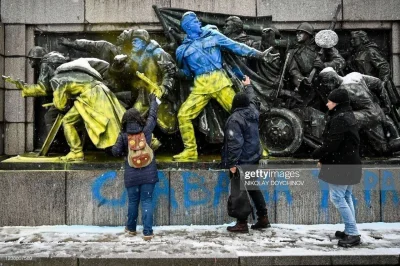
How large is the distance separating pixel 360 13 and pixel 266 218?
16.3 ft

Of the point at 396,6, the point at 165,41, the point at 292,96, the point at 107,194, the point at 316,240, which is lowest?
the point at 316,240

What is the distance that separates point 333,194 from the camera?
6.47 metres

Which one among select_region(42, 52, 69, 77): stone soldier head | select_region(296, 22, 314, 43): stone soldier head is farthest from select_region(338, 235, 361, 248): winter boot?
select_region(42, 52, 69, 77): stone soldier head

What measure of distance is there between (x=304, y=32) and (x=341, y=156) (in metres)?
3.68

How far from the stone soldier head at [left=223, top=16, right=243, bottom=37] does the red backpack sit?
3328 millimetres

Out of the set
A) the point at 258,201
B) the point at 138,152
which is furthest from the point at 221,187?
the point at 138,152

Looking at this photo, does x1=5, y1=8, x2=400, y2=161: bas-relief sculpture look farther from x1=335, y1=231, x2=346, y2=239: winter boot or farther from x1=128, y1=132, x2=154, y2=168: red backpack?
x1=335, y1=231, x2=346, y2=239: winter boot

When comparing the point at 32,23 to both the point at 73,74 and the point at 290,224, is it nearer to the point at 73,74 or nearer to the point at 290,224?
the point at 73,74

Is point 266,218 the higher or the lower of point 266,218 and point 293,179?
the lower

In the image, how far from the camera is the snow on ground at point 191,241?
6.15 meters

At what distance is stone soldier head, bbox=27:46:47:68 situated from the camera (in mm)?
8969

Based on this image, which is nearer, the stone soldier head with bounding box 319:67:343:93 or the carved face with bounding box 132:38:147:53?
the stone soldier head with bounding box 319:67:343:93

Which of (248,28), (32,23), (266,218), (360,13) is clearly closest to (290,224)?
(266,218)

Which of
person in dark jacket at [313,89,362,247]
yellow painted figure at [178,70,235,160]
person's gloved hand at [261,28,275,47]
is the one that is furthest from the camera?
person's gloved hand at [261,28,275,47]
